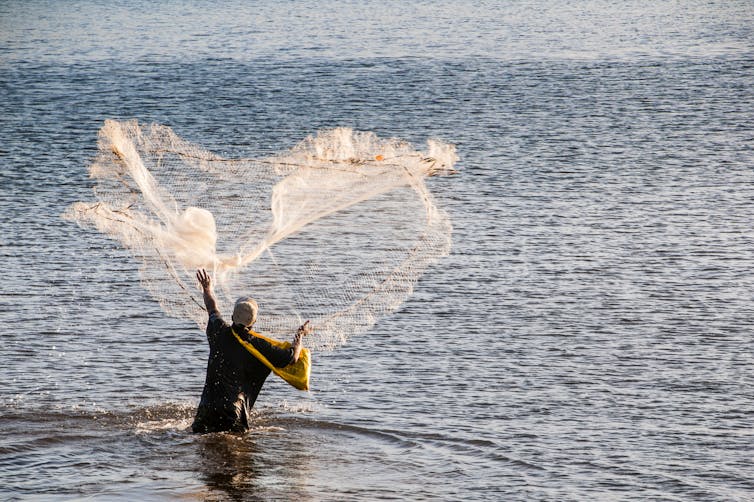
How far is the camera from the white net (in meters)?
13.9

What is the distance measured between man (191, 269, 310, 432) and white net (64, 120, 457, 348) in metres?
1.03

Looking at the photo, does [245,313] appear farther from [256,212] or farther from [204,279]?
[256,212]

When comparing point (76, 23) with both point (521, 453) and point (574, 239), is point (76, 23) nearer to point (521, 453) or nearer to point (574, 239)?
point (574, 239)

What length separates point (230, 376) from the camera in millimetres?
13289

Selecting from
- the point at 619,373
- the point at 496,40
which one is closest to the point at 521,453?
the point at 619,373

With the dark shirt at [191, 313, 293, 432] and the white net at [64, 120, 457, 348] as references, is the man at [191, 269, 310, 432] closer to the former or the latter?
the dark shirt at [191, 313, 293, 432]

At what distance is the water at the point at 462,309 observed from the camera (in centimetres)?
1353

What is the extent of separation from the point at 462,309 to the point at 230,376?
23.8 feet

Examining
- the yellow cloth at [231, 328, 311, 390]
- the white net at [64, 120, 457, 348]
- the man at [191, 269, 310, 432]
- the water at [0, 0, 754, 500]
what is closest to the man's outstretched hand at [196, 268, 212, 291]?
the man at [191, 269, 310, 432]

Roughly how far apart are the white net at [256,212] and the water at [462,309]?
1139mm

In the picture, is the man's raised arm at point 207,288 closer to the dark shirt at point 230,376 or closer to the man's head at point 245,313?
the dark shirt at point 230,376

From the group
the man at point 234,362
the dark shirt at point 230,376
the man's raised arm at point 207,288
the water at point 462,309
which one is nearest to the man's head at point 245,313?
the man at point 234,362

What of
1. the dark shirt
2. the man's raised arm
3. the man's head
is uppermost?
the man's raised arm

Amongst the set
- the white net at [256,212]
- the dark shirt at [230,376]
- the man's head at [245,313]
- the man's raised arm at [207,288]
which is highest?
the white net at [256,212]
